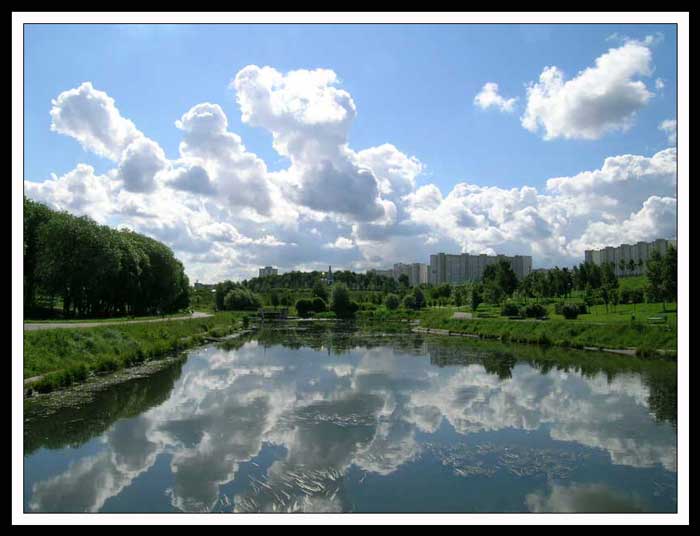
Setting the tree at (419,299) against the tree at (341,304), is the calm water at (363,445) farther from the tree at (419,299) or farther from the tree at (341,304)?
the tree at (341,304)

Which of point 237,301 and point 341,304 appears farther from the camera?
point 237,301

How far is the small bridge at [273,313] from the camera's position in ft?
260

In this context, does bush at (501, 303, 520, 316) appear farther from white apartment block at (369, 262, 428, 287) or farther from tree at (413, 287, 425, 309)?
white apartment block at (369, 262, 428, 287)

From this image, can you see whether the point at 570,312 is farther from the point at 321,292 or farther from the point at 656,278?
the point at 321,292

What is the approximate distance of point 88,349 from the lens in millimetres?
24047

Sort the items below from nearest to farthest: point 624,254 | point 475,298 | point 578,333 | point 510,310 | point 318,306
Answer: point 578,333
point 510,310
point 475,298
point 318,306
point 624,254

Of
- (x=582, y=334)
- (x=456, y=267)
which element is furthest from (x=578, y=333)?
(x=456, y=267)

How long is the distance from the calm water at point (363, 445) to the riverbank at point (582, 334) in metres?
6.61

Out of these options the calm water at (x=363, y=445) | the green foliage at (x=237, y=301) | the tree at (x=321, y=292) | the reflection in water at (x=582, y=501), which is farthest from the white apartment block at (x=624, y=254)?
the reflection in water at (x=582, y=501)

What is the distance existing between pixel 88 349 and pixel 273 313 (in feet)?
192

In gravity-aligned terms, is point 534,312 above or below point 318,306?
above
